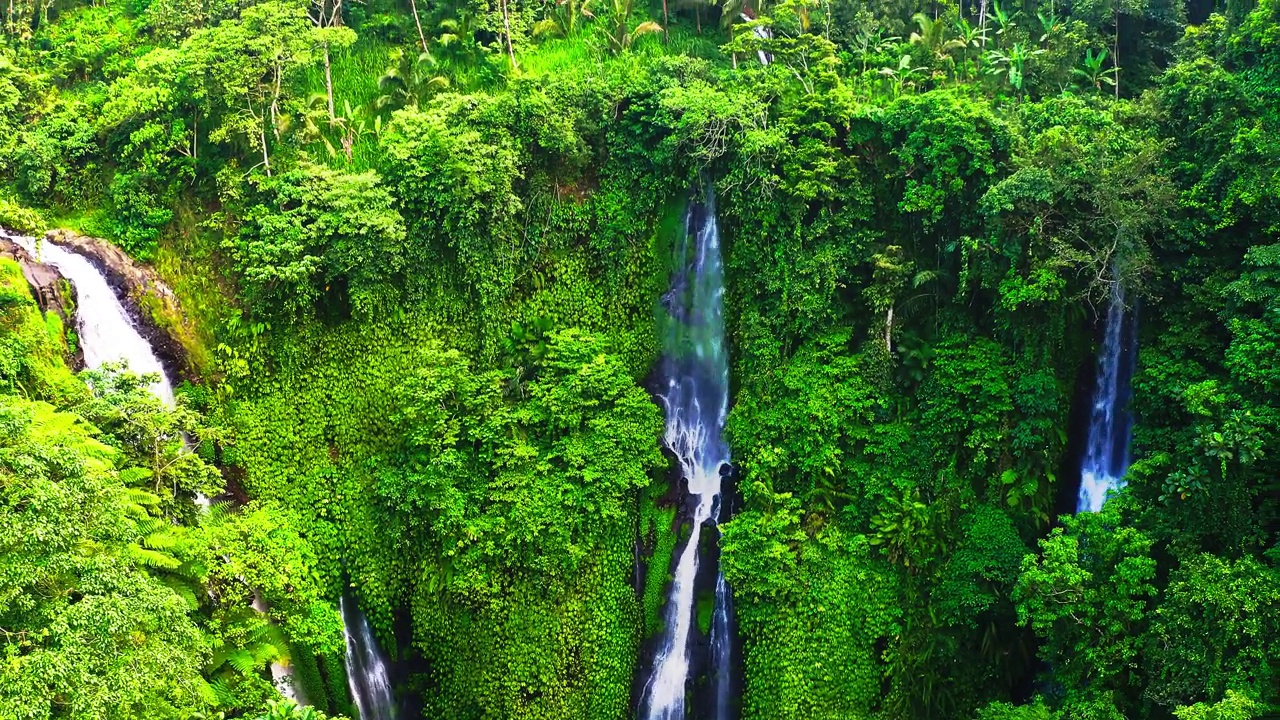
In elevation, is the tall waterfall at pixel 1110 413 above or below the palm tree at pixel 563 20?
below

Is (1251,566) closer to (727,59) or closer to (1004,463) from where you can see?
(1004,463)

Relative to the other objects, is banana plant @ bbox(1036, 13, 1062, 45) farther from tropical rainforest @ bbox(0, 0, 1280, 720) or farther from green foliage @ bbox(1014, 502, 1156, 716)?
green foliage @ bbox(1014, 502, 1156, 716)

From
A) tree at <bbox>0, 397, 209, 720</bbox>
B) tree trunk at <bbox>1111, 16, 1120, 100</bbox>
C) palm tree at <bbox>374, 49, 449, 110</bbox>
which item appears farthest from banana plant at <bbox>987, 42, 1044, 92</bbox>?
tree at <bbox>0, 397, 209, 720</bbox>

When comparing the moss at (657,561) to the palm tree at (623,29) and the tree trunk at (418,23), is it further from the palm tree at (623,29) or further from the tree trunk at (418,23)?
the tree trunk at (418,23)

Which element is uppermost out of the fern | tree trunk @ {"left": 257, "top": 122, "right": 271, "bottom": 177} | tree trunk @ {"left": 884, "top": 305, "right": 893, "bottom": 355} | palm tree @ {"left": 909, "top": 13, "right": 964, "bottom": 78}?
palm tree @ {"left": 909, "top": 13, "right": 964, "bottom": 78}

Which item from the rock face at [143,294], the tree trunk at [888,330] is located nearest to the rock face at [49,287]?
the rock face at [143,294]

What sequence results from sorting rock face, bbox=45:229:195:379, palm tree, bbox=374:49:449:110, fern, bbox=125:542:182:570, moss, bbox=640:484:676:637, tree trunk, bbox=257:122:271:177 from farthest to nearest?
palm tree, bbox=374:49:449:110 < tree trunk, bbox=257:122:271:177 < moss, bbox=640:484:676:637 < rock face, bbox=45:229:195:379 < fern, bbox=125:542:182:570

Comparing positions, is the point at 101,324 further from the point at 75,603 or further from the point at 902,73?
the point at 902,73
